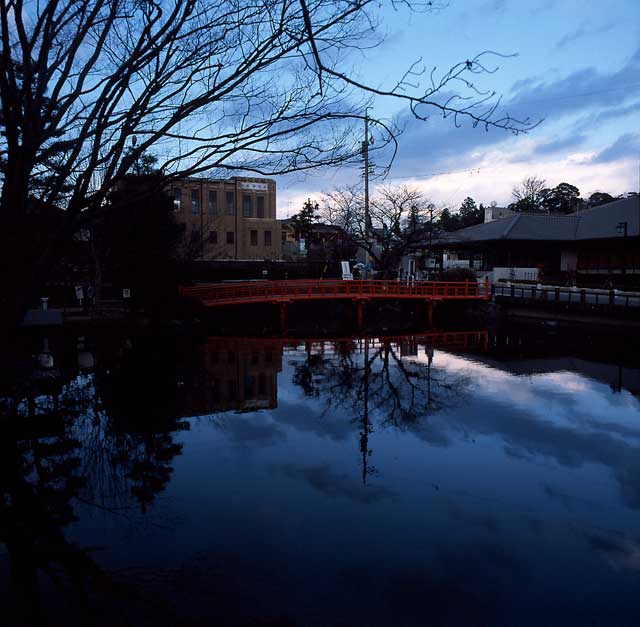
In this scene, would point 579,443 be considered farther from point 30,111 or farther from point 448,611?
point 30,111

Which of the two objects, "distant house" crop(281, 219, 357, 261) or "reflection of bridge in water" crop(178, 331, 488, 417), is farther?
"distant house" crop(281, 219, 357, 261)

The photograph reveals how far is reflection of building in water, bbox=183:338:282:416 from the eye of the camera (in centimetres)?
1299

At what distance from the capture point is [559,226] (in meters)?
38.5

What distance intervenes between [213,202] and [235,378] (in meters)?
29.9

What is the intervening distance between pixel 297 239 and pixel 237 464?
51.9 meters

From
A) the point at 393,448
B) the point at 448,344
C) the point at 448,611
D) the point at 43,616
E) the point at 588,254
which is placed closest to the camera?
the point at 43,616

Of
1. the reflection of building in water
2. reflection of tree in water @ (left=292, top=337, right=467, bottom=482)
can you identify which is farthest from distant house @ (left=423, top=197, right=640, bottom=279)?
Answer: the reflection of building in water

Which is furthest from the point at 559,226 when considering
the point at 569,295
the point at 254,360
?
the point at 254,360

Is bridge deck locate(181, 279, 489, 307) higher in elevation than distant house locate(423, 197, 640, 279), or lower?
lower

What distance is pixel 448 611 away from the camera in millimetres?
5137

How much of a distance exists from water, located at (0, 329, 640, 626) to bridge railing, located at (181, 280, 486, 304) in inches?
515

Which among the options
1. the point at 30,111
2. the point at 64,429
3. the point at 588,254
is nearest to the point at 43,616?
the point at 30,111

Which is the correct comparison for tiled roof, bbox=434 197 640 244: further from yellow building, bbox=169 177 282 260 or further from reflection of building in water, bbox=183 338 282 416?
reflection of building in water, bbox=183 338 282 416

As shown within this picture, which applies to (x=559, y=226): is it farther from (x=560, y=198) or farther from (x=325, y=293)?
(x=560, y=198)
